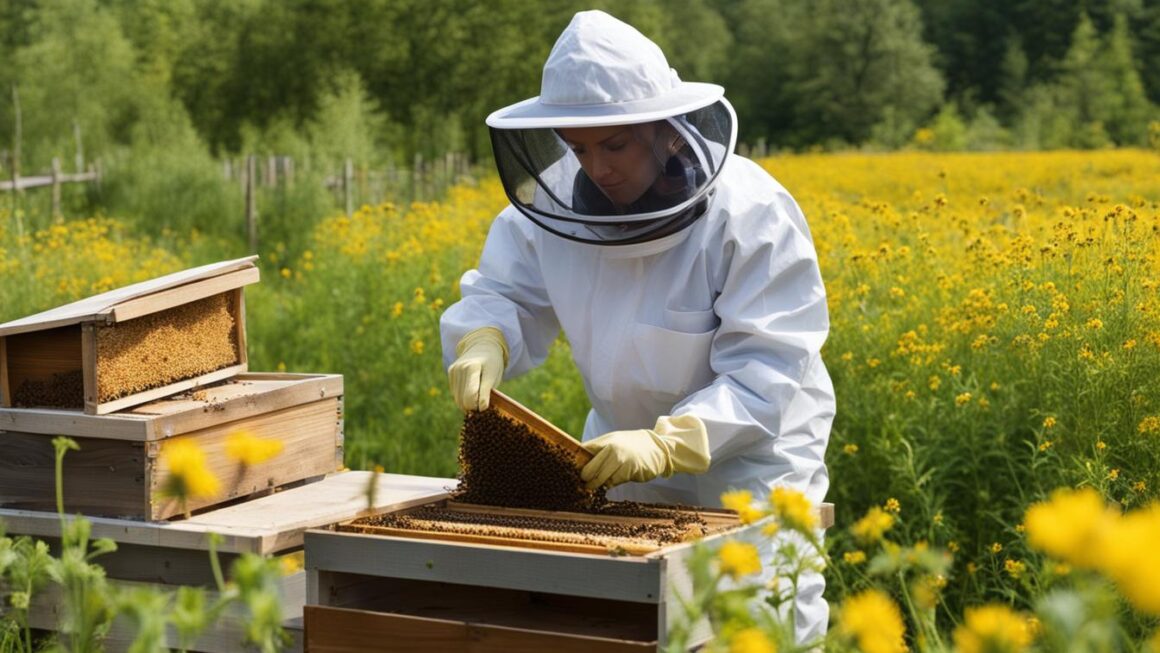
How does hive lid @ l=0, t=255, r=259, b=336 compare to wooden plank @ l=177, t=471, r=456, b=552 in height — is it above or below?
above

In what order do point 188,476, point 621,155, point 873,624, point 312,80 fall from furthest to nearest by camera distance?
1. point 312,80
2. point 621,155
3. point 188,476
4. point 873,624

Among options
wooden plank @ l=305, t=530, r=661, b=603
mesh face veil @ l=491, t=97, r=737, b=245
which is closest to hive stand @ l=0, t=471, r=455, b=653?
wooden plank @ l=305, t=530, r=661, b=603

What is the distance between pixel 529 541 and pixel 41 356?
154cm

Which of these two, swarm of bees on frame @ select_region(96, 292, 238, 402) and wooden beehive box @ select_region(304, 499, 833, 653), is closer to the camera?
wooden beehive box @ select_region(304, 499, 833, 653)

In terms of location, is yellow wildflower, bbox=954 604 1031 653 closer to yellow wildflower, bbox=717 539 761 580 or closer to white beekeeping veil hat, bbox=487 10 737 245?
yellow wildflower, bbox=717 539 761 580

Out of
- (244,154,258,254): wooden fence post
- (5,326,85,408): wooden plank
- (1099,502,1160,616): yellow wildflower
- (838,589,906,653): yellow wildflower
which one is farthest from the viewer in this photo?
(244,154,258,254): wooden fence post

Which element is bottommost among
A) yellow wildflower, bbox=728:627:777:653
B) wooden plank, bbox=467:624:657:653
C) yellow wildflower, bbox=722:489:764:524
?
wooden plank, bbox=467:624:657:653

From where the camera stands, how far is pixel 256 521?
3.14 meters

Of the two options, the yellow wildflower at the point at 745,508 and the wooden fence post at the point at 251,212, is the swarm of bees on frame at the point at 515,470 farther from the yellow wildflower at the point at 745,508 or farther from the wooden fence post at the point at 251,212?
the wooden fence post at the point at 251,212

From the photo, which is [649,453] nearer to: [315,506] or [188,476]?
[315,506]

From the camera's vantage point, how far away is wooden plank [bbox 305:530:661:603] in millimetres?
2447

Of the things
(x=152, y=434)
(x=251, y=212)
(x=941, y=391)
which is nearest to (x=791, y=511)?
(x=152, y=434)

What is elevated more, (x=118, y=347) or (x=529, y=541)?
(x=118, y=347)

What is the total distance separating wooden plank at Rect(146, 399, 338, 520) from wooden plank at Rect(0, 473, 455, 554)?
4cm
